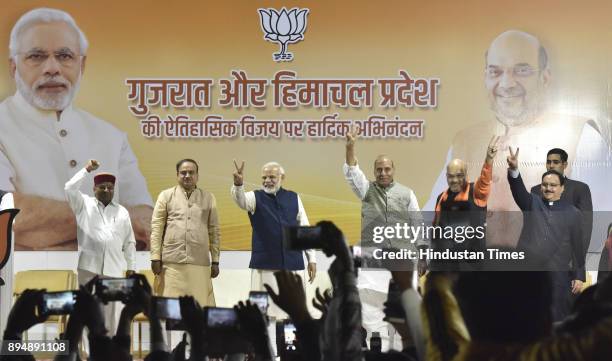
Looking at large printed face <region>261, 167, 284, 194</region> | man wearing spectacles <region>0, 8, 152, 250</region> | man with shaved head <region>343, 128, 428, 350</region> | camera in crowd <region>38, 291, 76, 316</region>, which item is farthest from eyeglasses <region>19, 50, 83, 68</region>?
camera in crowd <region>38, 291, 76, 316</region>

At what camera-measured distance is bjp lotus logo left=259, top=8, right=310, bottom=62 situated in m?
7.66

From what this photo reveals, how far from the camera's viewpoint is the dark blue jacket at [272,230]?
7277 millimetres

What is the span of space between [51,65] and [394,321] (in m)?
5.95

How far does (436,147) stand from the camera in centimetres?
760

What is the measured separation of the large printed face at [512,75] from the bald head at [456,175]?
2.38 ft

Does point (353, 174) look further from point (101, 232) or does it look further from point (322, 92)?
point (101, 232)

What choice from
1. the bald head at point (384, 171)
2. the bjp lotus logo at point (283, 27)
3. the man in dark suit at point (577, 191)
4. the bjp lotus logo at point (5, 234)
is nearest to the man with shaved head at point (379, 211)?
the bald head at point (384, 171)

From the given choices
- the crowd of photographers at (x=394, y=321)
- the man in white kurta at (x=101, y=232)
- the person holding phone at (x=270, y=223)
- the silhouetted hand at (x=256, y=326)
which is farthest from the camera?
the person holding phone at (x=270, y=223)

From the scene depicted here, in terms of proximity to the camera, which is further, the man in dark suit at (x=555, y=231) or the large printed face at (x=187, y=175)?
the large printed face at (x=187, y=175)

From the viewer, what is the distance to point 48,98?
7793 millimetres

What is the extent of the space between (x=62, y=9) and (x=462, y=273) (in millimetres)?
6477

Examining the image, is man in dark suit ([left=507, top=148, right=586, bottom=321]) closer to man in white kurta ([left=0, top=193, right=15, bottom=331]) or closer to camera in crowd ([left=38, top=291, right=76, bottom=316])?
man in white kurta ([left=0, top=193, right=15, bottom=331])

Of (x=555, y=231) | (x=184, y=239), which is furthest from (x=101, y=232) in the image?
(x=555, y=231)

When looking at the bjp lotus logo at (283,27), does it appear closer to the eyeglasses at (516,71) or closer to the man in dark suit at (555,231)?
the eyeglasses at (516,71)
